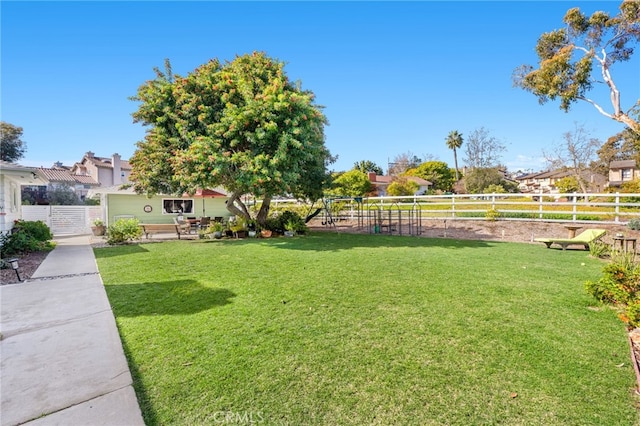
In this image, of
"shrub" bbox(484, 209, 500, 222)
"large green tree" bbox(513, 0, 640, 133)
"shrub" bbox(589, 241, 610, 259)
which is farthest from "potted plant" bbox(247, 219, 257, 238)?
"large green tree" bbox(513, 0, 640, 133)

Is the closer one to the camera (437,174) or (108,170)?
(108,170)

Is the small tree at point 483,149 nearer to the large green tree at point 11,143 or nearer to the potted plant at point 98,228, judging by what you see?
Result: the potted plant at point 98,228

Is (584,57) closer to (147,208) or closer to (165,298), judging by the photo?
(165,298)

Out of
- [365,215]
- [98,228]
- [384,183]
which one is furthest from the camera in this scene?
[384,183]

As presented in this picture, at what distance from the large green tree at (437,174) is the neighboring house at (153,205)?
1503 inches

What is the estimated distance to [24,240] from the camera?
9.21m

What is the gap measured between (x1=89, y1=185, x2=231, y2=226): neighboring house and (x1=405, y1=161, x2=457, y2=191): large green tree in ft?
125

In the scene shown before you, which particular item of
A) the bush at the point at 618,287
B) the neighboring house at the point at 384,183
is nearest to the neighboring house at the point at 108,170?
the neighboring house at the point at 384,183

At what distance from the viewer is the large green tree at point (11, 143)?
83.3ft

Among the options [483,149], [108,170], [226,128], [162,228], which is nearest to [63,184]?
[108,170]

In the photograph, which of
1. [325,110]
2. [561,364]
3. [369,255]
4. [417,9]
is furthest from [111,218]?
[561,364]

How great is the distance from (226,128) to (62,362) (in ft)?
26.8

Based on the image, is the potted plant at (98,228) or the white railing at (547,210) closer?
the white railing at (547,210)

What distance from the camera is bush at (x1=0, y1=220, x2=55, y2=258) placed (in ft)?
28.8
